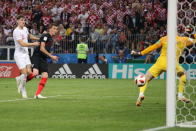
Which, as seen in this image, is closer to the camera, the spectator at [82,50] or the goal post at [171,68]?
the goal post at [171,68]

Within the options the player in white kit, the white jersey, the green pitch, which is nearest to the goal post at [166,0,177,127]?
the green pitch

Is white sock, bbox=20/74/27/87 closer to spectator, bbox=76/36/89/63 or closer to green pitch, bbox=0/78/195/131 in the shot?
green pitch, bbox=0/78/195/131

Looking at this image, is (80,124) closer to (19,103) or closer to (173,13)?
(173,13)

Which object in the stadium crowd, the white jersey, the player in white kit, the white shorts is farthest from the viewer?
the stadium crowd

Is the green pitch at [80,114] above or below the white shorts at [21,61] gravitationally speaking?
below

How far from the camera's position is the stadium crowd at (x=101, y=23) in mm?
29172

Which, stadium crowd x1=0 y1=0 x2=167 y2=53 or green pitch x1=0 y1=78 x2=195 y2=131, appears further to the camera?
stadium crowd x1=0 y1=0 x2=167 y2=53

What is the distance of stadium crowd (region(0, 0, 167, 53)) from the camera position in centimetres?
2917

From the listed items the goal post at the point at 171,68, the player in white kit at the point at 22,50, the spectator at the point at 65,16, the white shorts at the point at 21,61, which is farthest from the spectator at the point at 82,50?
the goal post at the point at 171,68

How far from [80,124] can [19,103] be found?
478 cm

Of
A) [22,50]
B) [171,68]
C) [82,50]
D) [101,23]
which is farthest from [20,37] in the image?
[101,23]

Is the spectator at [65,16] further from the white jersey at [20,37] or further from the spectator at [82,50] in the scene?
the white jersey at [20,37]

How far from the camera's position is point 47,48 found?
55.3 ft

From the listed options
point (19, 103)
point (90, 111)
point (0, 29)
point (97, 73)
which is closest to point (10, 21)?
point (0, 29)
